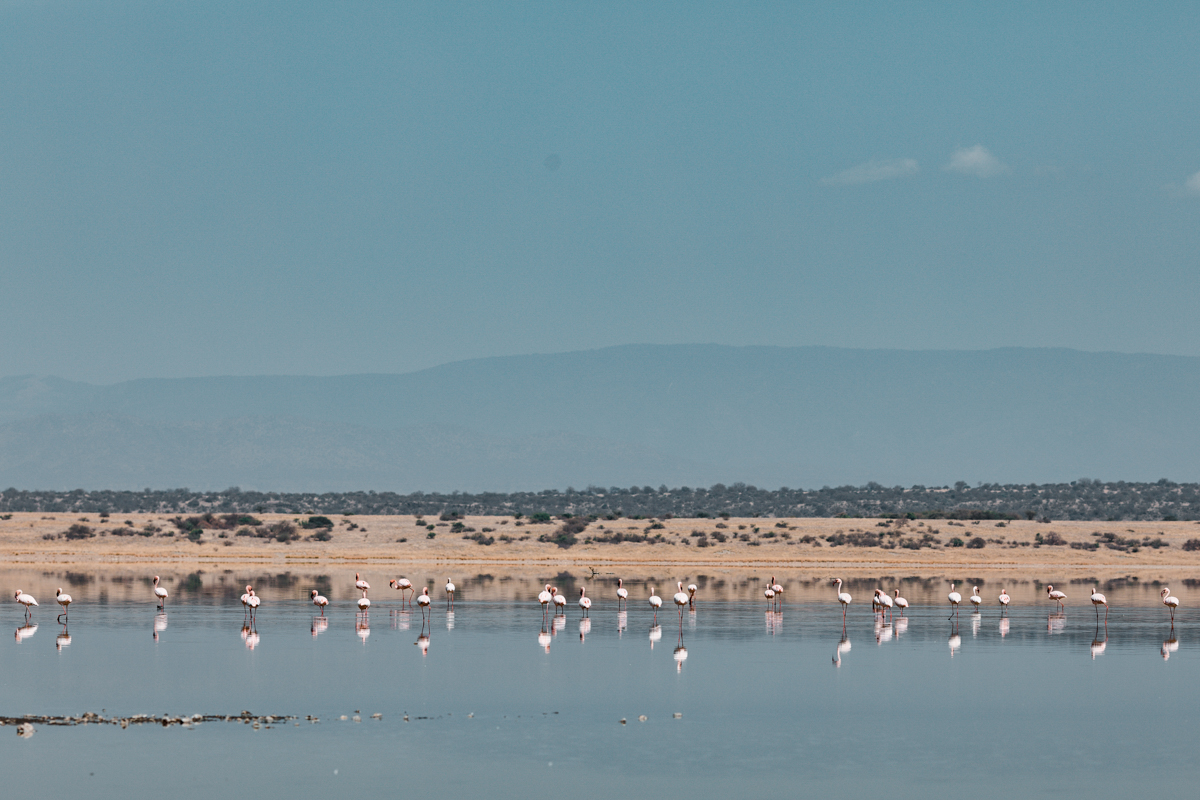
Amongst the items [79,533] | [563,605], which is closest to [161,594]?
[563,605]

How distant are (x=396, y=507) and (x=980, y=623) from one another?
2960 inches

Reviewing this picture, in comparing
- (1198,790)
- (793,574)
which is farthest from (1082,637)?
(793,574)

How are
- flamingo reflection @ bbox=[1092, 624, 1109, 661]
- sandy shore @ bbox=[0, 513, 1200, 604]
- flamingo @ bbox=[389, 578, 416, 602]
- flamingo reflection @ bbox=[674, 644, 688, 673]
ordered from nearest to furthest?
1. flamingo reflection @ bbox=[674, 644, 688, 673]
2. flamingo reflection @ bbox=[1092, 624, 1109, 661]
3. flamingo @ bbox=[389, 578, 416, 602]
4. sandy shore @ bbox=[0, 513, 1200, 604]

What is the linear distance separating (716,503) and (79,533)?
47.9 meters

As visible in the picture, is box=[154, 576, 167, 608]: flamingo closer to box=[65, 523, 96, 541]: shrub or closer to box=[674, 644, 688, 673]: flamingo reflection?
box=[674, 644, 688, 673]: flamingo reflection

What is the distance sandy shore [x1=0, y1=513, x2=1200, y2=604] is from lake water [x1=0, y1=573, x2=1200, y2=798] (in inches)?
465

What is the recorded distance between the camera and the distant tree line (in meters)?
103

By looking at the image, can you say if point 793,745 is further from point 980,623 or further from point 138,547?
point 138,547

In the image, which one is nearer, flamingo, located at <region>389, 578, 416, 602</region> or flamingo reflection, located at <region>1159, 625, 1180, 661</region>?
flamingo reflection, located at <region>1159, 625, 1180, 661</region>

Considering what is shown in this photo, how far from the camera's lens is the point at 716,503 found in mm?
→ 111750

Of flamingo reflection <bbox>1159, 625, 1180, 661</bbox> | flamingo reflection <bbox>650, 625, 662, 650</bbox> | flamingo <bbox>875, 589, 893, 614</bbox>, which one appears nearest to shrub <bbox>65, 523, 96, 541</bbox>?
flamingo reflection <bbox>650, 625, 662, 650</bbox>

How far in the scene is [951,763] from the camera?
22.0 metres

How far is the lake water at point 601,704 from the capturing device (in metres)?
20.6

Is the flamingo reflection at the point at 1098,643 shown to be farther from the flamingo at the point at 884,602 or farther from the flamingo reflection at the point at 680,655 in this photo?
the flamingo reflection at the point at 680,655
